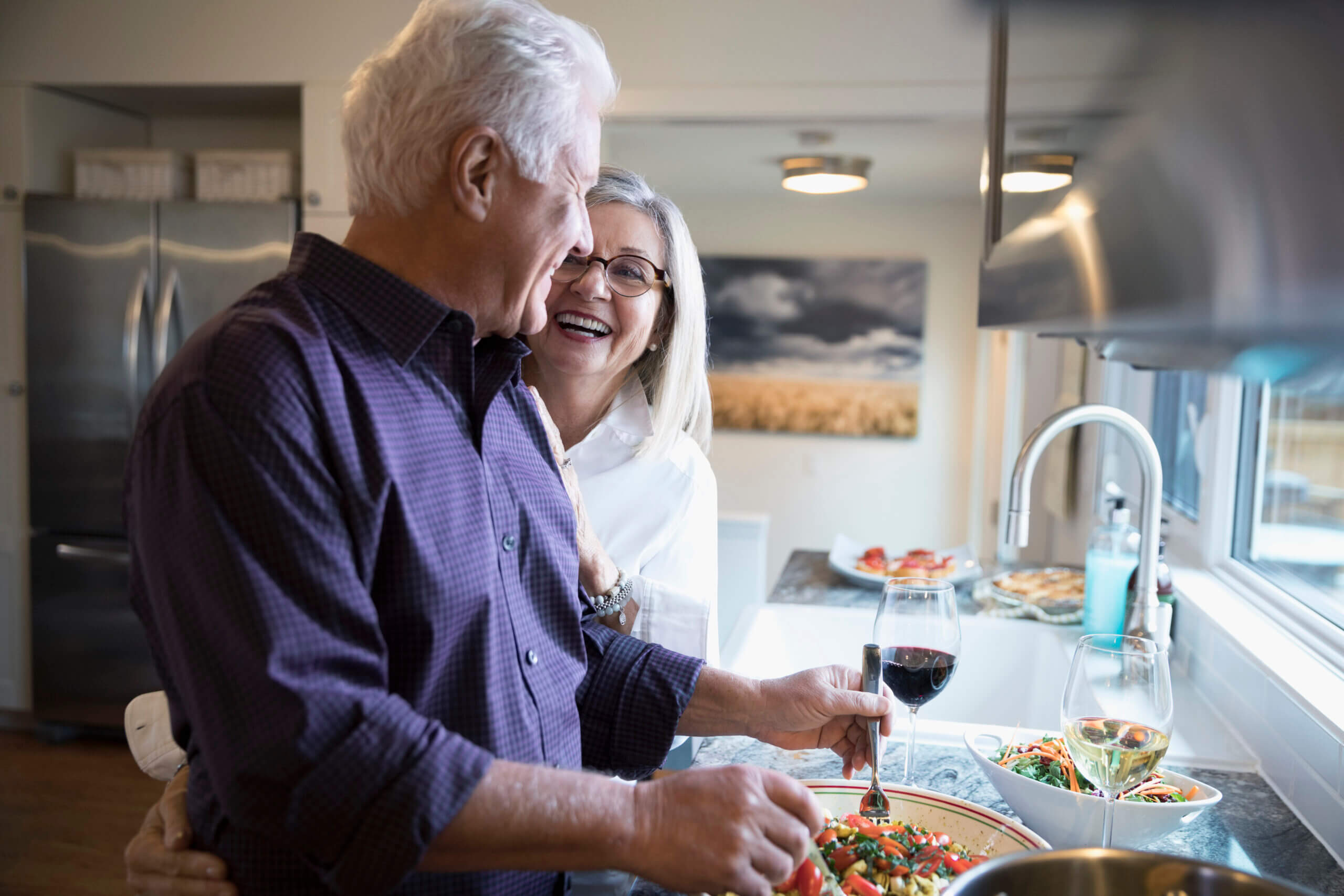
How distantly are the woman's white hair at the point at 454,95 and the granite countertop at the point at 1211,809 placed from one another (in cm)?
69

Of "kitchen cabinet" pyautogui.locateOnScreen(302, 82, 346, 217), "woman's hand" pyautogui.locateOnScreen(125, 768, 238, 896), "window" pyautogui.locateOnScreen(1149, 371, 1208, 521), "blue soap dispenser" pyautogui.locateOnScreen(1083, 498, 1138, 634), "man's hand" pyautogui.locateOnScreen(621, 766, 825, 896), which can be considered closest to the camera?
"man's hand" pyautogui.locateOnScreen(621, 766, 825, 896)

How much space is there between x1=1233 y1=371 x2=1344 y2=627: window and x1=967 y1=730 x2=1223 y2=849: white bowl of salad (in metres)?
1.05

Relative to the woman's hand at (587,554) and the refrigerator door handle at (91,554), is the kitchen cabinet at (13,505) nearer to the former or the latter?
the refrigerator door handle at (91,554)

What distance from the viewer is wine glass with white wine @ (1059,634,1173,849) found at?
89cm

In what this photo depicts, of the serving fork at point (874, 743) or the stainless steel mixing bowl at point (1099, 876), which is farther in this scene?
the serving fork at point (874, 743)

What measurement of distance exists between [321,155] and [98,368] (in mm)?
1130

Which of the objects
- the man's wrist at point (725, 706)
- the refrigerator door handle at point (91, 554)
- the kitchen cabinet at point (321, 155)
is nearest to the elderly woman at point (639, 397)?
the man's wrist at point (725, 706)

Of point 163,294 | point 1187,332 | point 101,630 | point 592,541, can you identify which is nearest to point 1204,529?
point 592,541

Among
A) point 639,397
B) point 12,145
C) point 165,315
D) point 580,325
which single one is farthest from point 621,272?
point 12,145

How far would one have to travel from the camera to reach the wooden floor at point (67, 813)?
2.78 metres

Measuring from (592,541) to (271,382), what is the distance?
28.1 inches

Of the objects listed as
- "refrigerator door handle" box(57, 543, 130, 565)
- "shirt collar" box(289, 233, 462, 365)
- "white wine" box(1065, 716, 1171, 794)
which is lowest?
"refrigerator door handle" box(57, 543, 130, 565)

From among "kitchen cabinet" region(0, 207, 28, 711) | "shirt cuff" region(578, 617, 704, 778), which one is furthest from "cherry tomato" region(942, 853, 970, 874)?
"kitchen cabinet" region(0, 207, 28, 711)

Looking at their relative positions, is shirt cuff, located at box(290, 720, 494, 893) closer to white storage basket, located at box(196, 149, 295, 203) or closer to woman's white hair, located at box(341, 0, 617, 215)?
woman's white hair, located at box(341, 0, 617, 215)
